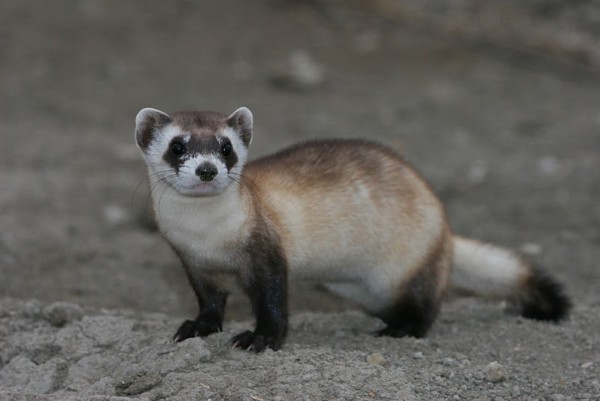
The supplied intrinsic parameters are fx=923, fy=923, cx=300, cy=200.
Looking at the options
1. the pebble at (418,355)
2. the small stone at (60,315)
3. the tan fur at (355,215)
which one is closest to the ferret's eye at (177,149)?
the tan fur at (355,215)

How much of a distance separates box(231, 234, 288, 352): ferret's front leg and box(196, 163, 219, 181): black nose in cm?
50

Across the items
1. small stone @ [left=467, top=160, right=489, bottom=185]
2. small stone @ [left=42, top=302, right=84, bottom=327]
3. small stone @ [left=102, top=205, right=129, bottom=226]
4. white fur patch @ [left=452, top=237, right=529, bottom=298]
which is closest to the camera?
small stone @ [left=42, top=302, right=84, bottom=327]

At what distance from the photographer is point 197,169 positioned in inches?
136

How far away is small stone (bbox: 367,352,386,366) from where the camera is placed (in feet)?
12.3

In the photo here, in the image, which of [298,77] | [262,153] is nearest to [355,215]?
[262,153]

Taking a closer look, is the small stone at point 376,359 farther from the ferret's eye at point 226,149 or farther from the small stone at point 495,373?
the ferret's eye at point 226,149

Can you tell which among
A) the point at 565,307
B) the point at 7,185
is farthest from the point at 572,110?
the point at 7,185

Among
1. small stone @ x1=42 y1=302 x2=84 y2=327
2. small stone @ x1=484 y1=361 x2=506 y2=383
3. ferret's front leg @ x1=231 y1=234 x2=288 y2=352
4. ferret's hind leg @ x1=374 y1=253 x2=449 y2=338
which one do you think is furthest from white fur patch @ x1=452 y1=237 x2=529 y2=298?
small stone @ x1=42 y1=302 x2=84 y2=327

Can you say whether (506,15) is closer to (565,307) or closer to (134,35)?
(134,35)

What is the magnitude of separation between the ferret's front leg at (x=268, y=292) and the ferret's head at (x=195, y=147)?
377 mm

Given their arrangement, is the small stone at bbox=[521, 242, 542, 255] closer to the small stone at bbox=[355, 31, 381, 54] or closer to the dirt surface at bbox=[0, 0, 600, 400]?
the dirt surface at bbox=[0, 0, 600, 400]

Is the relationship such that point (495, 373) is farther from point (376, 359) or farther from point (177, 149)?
point (177, 149)

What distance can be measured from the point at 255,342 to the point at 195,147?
843 millimetres

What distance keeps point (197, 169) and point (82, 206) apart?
315 cm
